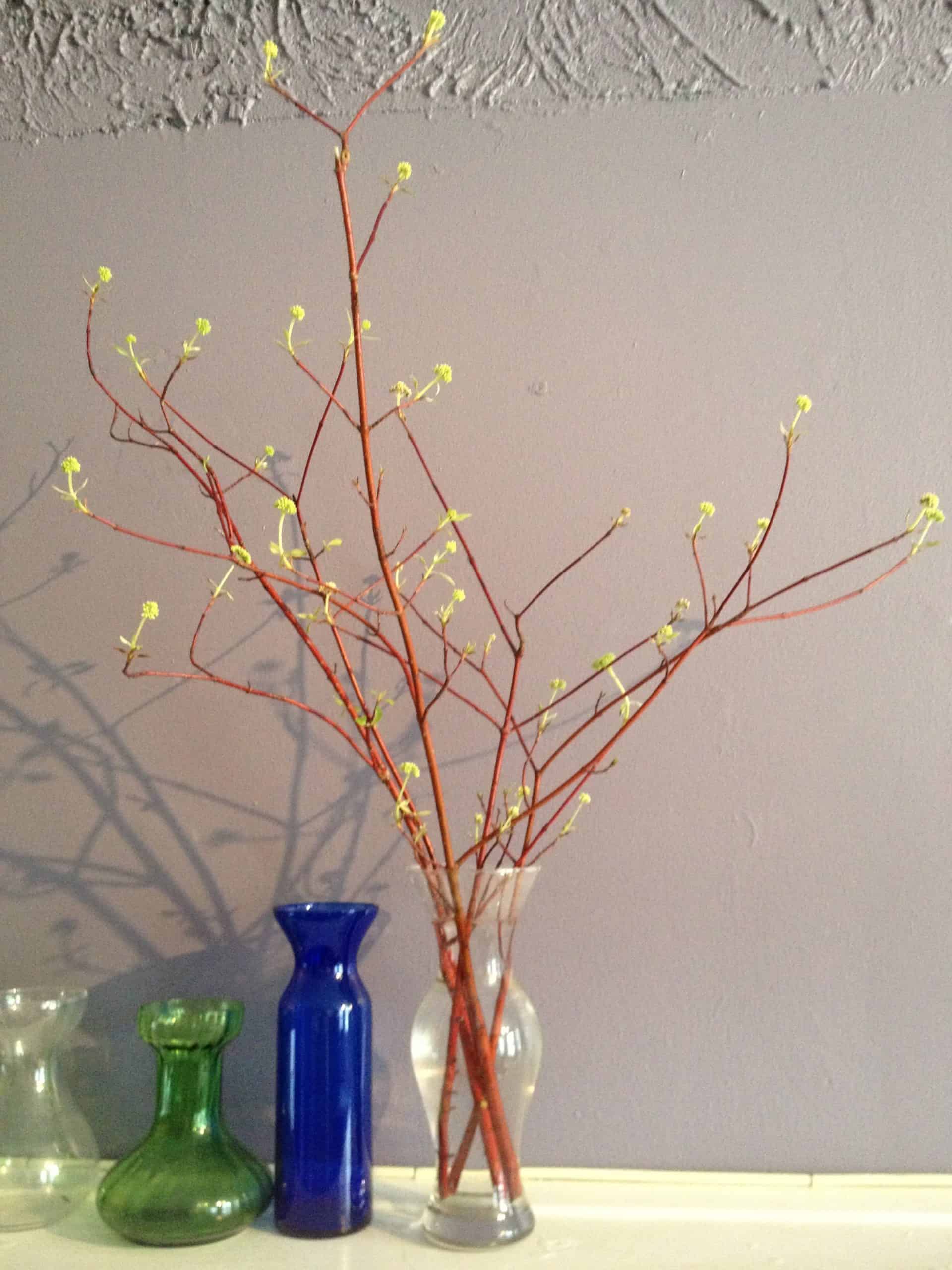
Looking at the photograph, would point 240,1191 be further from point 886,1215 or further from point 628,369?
point 628,369

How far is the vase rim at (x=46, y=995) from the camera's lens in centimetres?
89

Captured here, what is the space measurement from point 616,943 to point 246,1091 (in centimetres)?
38

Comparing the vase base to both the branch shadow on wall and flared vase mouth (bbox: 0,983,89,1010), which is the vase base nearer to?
the branch shadow on wall

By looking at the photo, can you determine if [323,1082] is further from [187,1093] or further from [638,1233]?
[638,1233]

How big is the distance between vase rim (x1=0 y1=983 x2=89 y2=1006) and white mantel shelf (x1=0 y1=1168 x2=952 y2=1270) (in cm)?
17

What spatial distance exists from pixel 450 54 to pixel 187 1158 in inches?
43.7

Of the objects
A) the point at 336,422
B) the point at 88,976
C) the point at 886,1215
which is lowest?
the point at 886,1215

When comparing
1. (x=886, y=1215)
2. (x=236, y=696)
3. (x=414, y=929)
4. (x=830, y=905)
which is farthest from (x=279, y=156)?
(x=886, y=1215)

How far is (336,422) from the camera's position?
1.06 meters

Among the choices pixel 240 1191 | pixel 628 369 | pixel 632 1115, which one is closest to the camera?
pixel 240 1191

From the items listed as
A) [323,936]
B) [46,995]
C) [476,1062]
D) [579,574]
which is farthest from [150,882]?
[579,574]

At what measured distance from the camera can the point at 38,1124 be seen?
87 cm

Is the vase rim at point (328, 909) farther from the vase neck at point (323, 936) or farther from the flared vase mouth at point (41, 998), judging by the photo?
the flared vase mouth at point (41, 998)

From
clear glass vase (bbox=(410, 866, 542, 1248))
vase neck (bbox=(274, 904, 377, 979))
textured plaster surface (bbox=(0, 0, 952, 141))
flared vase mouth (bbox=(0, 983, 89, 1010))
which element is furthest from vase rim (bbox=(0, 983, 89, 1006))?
textured plaster surface (bbox=(0, 0, 952, 141))
